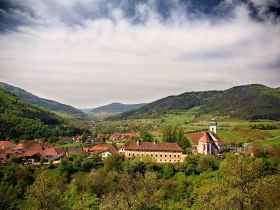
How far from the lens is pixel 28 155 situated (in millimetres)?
65875

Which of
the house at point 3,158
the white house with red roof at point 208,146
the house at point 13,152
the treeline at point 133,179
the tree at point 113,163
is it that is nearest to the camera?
the treeline at point 133,179

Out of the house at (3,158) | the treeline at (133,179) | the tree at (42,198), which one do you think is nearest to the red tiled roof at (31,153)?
the treeline at (133,179)

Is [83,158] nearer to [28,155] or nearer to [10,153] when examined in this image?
[28,155]

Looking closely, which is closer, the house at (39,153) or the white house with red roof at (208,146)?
the white house with red roof at (208,146)

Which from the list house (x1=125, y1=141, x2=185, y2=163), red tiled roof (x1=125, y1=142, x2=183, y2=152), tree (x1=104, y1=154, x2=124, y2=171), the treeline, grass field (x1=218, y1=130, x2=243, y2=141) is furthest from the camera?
grass field (x1=218, y1=130, x2=243, y2=141)

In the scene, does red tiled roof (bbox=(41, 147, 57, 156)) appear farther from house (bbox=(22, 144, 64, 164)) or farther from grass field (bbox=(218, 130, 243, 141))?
grass field (bbox=(218, 130, 243, 141))

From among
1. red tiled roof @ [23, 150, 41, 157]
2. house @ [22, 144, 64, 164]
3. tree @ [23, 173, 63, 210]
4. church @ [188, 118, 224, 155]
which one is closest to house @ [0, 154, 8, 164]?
house @ [22, 144, 64, 164]

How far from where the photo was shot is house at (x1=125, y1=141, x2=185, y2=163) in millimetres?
61219

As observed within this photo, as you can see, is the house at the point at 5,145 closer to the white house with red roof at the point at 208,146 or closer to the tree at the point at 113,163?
the tree at the point at 113,163

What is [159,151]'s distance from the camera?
204ft

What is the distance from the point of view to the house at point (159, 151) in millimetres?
61219

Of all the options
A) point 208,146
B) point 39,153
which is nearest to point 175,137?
point 208,146

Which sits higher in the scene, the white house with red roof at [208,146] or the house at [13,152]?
the white house with red roof at [208,146]

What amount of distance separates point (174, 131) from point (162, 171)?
1702 cm
